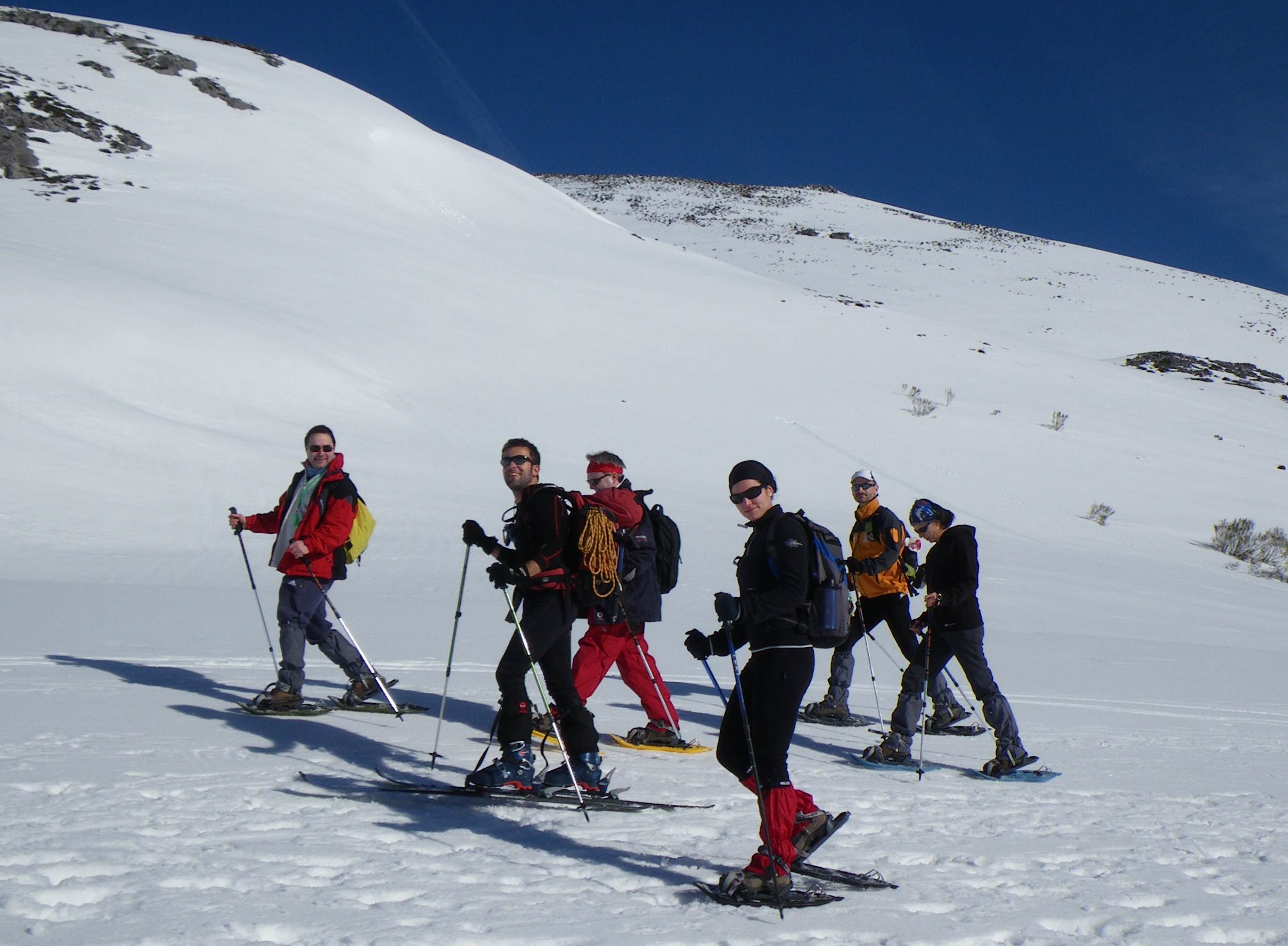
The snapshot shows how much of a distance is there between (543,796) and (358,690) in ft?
6.88

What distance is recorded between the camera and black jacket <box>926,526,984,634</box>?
19.0 ft

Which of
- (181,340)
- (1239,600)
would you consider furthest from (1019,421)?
(181,340)

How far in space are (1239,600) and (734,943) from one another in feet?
44.4

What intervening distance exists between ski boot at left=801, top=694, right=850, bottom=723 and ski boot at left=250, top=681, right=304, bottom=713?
329 centimetres

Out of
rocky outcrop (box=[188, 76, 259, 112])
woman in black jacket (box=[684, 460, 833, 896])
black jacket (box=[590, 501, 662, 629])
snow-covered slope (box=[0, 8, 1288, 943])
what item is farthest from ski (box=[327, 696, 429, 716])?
rocky outcrop (box=[188, 76, 259, 112])

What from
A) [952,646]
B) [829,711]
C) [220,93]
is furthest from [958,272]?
[952,646]

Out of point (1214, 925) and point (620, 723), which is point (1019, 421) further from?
point (1214, 925)

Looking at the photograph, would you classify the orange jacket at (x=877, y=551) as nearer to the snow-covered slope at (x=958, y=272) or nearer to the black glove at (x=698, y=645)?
the black glove at (x=698, y=645)

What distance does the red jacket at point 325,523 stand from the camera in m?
5.77

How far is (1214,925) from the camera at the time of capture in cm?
359

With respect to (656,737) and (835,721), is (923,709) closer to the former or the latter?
(835,721)

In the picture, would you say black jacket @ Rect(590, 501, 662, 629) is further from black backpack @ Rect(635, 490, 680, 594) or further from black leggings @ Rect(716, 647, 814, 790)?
black leggings @ Rect(716, 647, 814, 790)

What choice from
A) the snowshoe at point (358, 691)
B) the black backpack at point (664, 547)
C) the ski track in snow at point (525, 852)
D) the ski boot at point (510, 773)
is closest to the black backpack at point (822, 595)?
the ski track in snow at point (525, 852)

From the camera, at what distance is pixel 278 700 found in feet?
19.0
